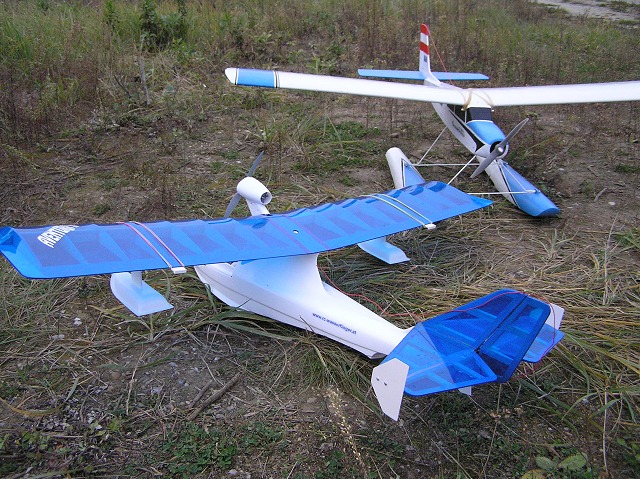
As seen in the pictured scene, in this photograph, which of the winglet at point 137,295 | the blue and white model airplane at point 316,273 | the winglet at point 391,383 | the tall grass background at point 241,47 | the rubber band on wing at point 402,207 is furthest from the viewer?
the tall grass background at point 241,47

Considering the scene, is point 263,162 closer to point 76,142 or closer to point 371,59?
point 76,142

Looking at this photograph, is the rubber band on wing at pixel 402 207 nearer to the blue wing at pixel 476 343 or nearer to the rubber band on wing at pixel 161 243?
the blue wing at pixel 476 343

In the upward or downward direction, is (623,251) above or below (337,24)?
below

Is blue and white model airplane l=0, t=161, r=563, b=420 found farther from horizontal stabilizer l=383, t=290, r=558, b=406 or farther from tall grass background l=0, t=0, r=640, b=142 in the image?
tall grass background l=0, t=0, r=640, b=142

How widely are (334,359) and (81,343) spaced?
2095 millimetres

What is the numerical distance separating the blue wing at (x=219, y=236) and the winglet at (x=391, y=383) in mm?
1493

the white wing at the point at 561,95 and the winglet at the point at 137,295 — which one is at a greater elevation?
the white wing at the point at 561,95

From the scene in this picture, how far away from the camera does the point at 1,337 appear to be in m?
4.93

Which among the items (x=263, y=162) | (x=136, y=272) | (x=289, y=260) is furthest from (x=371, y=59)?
(x=136, y=272)

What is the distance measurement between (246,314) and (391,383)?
2.05 metres

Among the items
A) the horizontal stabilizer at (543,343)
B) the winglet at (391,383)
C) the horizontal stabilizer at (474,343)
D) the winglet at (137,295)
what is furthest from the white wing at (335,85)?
the winglet at (391,383)

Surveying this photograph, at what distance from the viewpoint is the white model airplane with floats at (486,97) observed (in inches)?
270

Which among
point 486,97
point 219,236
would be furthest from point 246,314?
point 486,97

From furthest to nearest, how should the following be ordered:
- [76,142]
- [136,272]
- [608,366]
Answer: [76,142]
[608,366]
[136,272]
